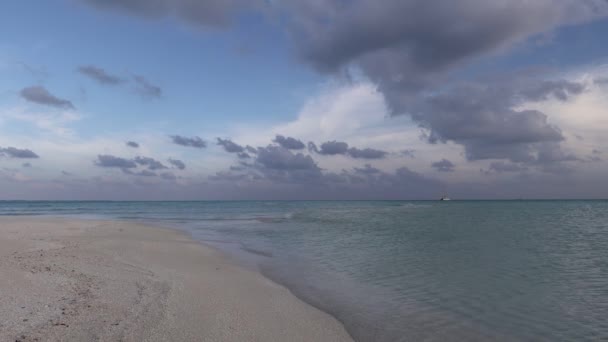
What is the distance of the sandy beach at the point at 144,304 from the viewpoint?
7.33 meters

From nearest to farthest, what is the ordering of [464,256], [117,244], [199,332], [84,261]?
[199,332], [84,261], [464,256], [117,244]

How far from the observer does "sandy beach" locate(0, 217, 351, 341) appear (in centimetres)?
733

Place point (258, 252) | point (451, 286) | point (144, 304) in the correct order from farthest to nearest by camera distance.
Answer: point (258, 252) < point (451, 286) < point (144, 304)

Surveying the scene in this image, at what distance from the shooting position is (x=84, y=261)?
1489 cm

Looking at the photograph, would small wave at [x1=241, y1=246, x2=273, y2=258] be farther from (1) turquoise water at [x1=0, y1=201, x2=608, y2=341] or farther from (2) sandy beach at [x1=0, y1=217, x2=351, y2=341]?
(2) sandy beach at [x1=0, y1=217, x2=351, y2=341]

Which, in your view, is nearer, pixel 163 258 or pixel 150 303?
pixel 150 303

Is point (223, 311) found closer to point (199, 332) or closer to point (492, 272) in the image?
point (199, 332)

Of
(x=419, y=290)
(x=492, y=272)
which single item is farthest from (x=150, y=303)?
(x=492, y=272)

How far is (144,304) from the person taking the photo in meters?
9.20

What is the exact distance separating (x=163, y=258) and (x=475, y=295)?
524 inches

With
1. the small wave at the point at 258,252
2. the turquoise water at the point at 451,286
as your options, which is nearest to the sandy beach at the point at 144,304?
Result: the turquoise water at the point at 451,286

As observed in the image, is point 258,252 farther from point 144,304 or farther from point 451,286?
point 144,304

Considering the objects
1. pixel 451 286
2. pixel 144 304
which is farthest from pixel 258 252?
pixel 144 304

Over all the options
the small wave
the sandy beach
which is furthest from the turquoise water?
the sandy beach
